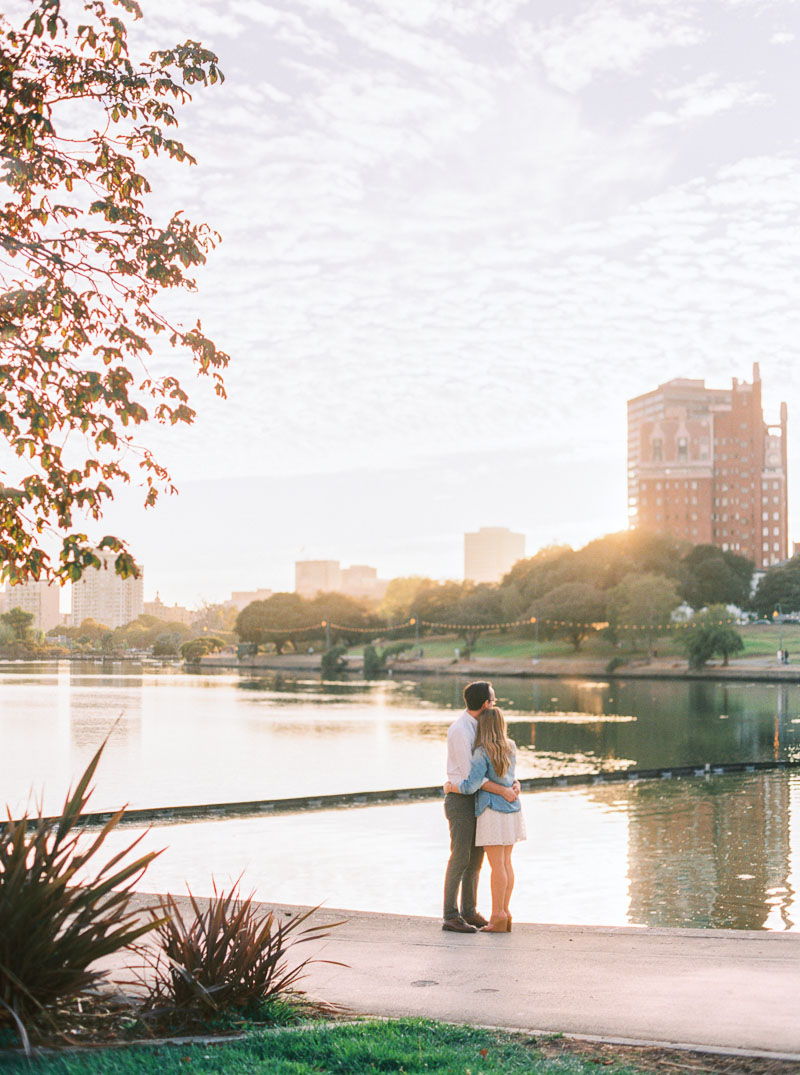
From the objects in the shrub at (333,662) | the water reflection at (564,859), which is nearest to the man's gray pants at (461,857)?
the water reflection at (564,859)

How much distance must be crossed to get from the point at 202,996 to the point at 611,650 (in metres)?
118

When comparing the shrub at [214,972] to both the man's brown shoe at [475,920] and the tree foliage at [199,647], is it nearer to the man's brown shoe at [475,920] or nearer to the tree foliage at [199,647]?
the man's brown shoe at [475,920]

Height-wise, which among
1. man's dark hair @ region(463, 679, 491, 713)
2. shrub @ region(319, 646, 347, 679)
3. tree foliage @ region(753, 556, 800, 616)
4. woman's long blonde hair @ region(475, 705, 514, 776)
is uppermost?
tree foliage @ region(753, 556, 800, 616)

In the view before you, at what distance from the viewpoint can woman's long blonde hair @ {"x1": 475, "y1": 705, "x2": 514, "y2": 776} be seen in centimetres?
908

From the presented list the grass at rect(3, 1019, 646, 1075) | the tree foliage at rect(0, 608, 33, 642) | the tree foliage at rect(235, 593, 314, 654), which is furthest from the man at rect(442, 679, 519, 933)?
the tree foliage at rect(235, 593, 314, 654)

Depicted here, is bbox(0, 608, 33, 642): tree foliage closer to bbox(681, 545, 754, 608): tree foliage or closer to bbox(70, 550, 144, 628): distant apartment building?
bbox(70, 550, 144, 628): distant apartment building

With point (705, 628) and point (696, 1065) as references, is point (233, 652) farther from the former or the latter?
point (696, 1065)

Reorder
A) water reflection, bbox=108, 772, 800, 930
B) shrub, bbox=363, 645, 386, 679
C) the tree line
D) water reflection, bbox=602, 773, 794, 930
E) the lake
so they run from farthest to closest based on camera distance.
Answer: shrub, bbox=363, 645, 386, 679, the tree line, the lake, water reflection, bbox=108, 772, 800, 930, water reflection, bbox=602, 773, 794, 930

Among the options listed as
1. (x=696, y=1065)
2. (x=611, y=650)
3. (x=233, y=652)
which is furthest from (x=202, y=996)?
(x=233, y=652)

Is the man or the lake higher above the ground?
the man

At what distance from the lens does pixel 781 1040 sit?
558 centimetres

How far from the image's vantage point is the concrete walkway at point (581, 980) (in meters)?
5.98

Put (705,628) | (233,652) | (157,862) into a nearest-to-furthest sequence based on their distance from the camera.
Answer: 1. (157,862)
2. (705,628)
3. (233,652)

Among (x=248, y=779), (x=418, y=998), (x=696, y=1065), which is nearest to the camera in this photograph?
(x=696, y=1065)
